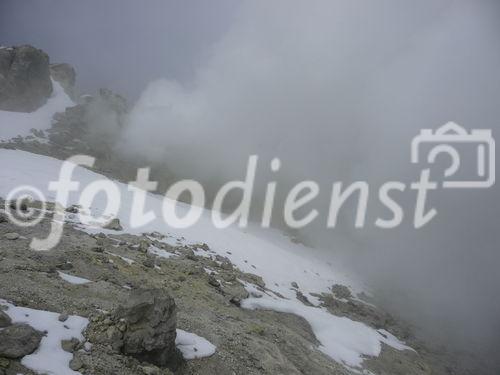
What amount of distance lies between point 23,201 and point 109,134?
180 ft

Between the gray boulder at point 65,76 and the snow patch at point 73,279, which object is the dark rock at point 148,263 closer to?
the snow patch at point 73,279

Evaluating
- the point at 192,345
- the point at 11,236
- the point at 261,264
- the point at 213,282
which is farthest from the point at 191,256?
the point at 192,345

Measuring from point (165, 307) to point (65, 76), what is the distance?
85486mm

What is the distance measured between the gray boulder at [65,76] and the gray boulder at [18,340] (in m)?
79.5

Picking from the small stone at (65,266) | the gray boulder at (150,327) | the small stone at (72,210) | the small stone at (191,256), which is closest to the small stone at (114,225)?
the small stone at (72,210)

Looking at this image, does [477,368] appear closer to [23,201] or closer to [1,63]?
[23,201]

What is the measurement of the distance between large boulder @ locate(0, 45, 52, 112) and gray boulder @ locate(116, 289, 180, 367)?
62690mm

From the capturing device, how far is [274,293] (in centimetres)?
2319

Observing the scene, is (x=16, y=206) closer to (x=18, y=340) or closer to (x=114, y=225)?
(x=114, y=225)

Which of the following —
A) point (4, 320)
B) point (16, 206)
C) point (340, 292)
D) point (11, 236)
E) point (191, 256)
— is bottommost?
point (340, 292)

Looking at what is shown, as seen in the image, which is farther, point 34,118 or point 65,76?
point 65,76

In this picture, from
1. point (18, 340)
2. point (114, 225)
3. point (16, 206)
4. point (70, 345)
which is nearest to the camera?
point (18, 340)

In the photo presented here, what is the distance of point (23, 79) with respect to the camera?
2434 inches

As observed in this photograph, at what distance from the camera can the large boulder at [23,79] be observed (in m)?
59.6
